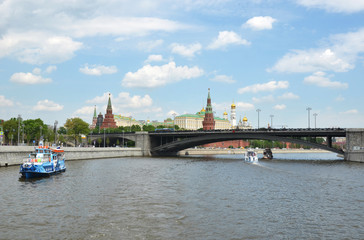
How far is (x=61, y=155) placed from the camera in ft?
190

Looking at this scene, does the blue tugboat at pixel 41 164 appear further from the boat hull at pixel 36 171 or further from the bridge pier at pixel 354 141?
the bridge pier at pixel 354 141

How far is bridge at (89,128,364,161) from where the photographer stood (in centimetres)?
8544

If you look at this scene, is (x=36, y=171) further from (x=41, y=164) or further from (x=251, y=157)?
(x=251, y=157)

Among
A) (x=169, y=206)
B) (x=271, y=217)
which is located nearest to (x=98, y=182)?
(x=169, y=206)

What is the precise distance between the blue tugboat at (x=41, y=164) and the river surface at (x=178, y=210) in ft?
5.10

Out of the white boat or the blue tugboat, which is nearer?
the blue tugboat

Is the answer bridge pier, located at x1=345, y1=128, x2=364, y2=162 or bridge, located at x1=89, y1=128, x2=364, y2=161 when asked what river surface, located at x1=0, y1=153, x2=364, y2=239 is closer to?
bridge pier, located at x1=345, y1=128, x2=364, y2=162

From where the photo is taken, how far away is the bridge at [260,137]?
85438 mm

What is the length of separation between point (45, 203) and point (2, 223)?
6.62 meters

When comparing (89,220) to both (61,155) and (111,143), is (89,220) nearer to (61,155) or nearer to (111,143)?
(61,155)

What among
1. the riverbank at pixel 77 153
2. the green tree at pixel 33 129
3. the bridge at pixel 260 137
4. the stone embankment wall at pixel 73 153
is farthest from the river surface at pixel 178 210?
the green tree at pixel 33 129

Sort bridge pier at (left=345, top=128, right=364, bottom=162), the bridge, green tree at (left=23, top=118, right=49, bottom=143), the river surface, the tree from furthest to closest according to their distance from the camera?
the tree
green tree at (left=23, top=118, right=49, bottom=143)
the bridge
bridge pier at (left=345, top=128, right=364, bottom=162)
the river surface

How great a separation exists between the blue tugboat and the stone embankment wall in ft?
37.4

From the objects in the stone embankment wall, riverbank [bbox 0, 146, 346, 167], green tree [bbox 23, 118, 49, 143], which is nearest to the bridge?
riverbank [bbox 0, 146, 346, 167]
